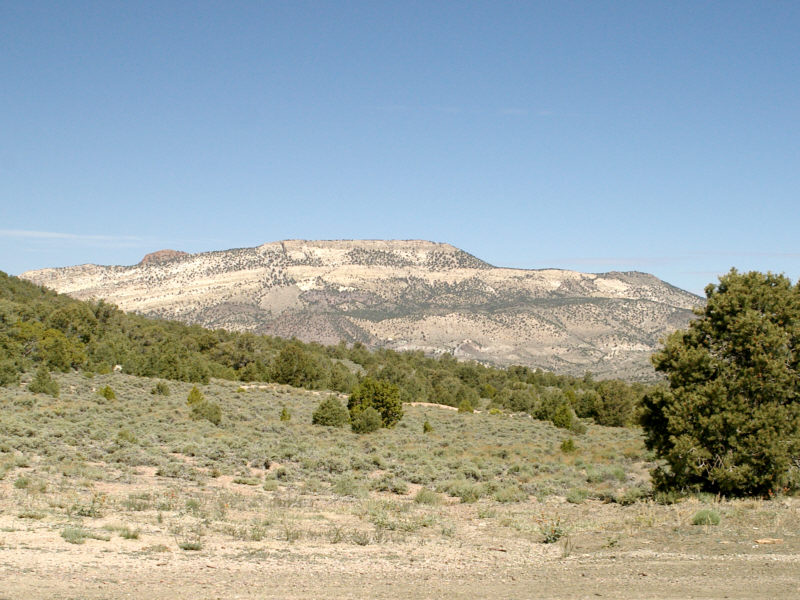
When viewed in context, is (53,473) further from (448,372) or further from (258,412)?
(448,372)

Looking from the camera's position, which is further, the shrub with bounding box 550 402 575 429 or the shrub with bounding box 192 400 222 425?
the shrub with bounding box 550 402 575 429

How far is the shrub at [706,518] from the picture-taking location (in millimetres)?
12914

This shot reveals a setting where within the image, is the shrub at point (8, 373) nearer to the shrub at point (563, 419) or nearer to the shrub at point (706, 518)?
the shrub at point (563, 419)

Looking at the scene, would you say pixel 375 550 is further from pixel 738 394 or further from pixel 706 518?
pixel 738 394

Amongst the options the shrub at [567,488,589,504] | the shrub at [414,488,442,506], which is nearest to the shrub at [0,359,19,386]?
the shrub at [414,488,442,506]

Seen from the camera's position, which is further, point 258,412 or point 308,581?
point 258,412

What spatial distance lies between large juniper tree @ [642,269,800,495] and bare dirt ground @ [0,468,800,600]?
1.11 meters

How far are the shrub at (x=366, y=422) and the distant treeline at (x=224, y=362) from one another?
13477mm

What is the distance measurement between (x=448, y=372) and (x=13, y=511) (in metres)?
74.0

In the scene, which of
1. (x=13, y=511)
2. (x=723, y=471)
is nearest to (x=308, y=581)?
(x=13, y=511)

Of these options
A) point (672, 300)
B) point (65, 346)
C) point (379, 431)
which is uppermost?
point (672, 300)

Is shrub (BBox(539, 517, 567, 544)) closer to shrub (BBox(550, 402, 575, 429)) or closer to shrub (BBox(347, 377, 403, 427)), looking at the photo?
shrub (BBox(347, 377, 403, 427))

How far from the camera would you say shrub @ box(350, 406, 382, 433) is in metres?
36.2

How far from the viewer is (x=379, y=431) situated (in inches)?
1451
